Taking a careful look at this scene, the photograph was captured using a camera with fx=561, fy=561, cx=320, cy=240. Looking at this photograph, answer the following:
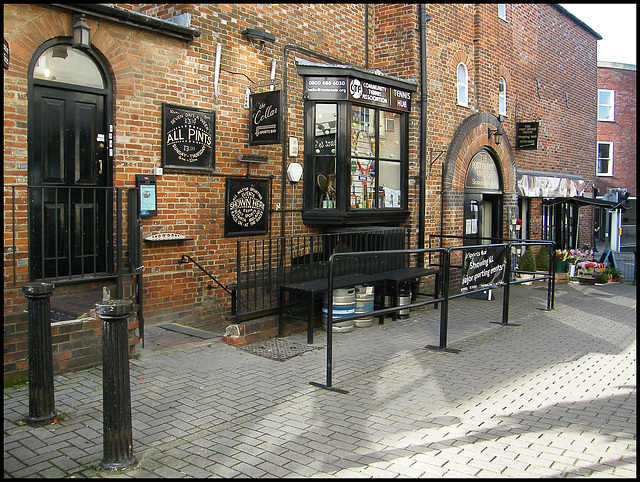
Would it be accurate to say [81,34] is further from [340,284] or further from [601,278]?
[601,278]

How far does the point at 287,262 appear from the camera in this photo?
9.42 m

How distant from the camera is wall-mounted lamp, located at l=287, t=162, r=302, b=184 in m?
9.11

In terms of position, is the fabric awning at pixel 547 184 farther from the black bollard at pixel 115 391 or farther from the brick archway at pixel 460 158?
the black bollard at pixel 115 391

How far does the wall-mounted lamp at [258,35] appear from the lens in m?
8.45

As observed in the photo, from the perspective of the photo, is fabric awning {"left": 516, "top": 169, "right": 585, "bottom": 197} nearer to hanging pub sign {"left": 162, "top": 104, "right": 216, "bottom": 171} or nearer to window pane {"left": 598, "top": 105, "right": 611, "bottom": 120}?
hanging pub sign {"left": 162, "top": 104, "right": 216, "bottom": 171}

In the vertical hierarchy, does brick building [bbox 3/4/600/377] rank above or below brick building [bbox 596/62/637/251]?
below

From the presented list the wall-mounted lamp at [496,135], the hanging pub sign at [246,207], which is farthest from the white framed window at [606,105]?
the hanging pub sign at [246,207]

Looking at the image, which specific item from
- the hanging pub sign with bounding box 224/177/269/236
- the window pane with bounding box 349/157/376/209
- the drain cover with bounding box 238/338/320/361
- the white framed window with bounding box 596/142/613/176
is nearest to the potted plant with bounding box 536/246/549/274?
the window pane with bounding box 349/157/376/209

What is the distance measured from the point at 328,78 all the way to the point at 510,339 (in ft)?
16.7

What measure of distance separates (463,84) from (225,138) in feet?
21.8

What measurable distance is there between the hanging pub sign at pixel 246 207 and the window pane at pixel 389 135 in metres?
2.79

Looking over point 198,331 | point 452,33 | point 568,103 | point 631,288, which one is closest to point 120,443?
point 198,331

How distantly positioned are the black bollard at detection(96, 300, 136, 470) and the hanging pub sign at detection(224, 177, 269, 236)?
4533 mm

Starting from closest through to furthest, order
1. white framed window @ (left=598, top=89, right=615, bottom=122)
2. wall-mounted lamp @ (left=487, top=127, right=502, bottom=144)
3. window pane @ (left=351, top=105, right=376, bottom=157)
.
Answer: window pane @ (left=351, top=105, right=376, bottom=157) → wall-mounted lamp @ (left=487, top=127, right=502, bottom=144) → white framed window @ (left=598, top=89, right=615, bottom=122)
